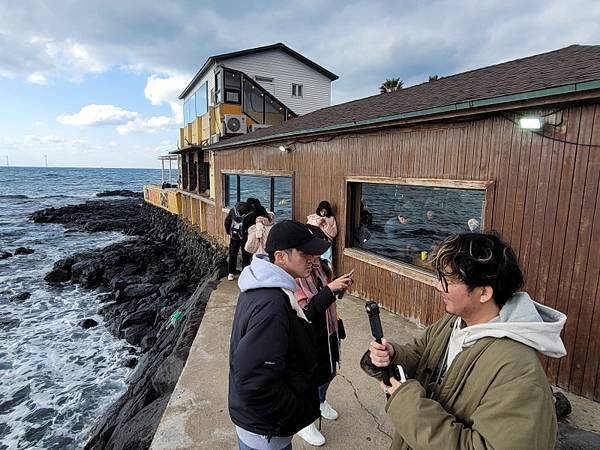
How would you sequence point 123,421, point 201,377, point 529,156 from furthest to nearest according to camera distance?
point 123,421, point 201,377, point 529,156

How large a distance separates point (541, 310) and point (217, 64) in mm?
19154

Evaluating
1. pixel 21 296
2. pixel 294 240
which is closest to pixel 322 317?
pixel 294 240

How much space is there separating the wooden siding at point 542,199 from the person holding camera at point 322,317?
2242 mm

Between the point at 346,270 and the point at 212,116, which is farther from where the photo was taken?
the point at 212,116

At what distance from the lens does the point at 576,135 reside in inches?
131

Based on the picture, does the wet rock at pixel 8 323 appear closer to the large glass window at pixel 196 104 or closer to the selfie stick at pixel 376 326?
the selfie stick at pixel 376 326

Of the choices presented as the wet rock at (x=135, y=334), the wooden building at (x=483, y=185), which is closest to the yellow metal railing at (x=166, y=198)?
the wet rock at (x=135, y=334)

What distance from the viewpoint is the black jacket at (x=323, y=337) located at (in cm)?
252

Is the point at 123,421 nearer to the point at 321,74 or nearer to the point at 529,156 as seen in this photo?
the point at 529,156

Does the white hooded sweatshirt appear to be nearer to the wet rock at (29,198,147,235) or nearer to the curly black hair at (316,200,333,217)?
the curly black hair at (316,200,333,217)

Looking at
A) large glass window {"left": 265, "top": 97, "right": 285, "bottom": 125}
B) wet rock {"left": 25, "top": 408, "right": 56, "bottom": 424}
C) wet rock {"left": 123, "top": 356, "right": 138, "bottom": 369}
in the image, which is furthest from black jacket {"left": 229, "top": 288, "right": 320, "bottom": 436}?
→ large glass window {"left": 265, "top": 97, "right": 285, "bottom": 125}

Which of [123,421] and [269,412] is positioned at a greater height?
→ [269,412]

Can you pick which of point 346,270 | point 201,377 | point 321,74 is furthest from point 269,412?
point 321,74

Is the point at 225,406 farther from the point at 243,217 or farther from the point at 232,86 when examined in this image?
the point at 232,86
